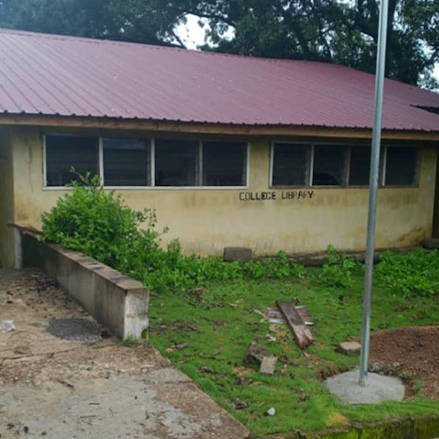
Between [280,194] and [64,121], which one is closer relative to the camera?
[64,121]

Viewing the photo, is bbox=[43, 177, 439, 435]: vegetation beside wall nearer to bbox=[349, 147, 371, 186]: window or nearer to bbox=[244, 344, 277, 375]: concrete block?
bbox=[244, 344, 277, 375]: concrete block

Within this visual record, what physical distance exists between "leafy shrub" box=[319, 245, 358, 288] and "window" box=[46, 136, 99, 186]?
4.22m

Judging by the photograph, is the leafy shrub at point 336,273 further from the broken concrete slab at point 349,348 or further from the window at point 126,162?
the window at point 126,162

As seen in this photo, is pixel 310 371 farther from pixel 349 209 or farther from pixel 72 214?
pixel 349 209

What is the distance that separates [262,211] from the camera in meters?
10.6

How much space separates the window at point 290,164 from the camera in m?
10.7

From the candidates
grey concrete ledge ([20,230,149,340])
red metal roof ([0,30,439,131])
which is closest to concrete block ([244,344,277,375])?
grey concrete ledge ([20,230,149,340])

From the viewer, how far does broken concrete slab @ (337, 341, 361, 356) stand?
5.97m

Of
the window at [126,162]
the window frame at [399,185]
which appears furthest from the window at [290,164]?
the window at [126,162]

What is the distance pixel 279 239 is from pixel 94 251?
4716 mm

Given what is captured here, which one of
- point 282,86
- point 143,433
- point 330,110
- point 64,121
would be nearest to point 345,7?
point 282,86

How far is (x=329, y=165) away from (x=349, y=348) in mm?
5966

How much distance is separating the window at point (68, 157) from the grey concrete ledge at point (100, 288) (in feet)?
4.34

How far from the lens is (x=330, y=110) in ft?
37.8
